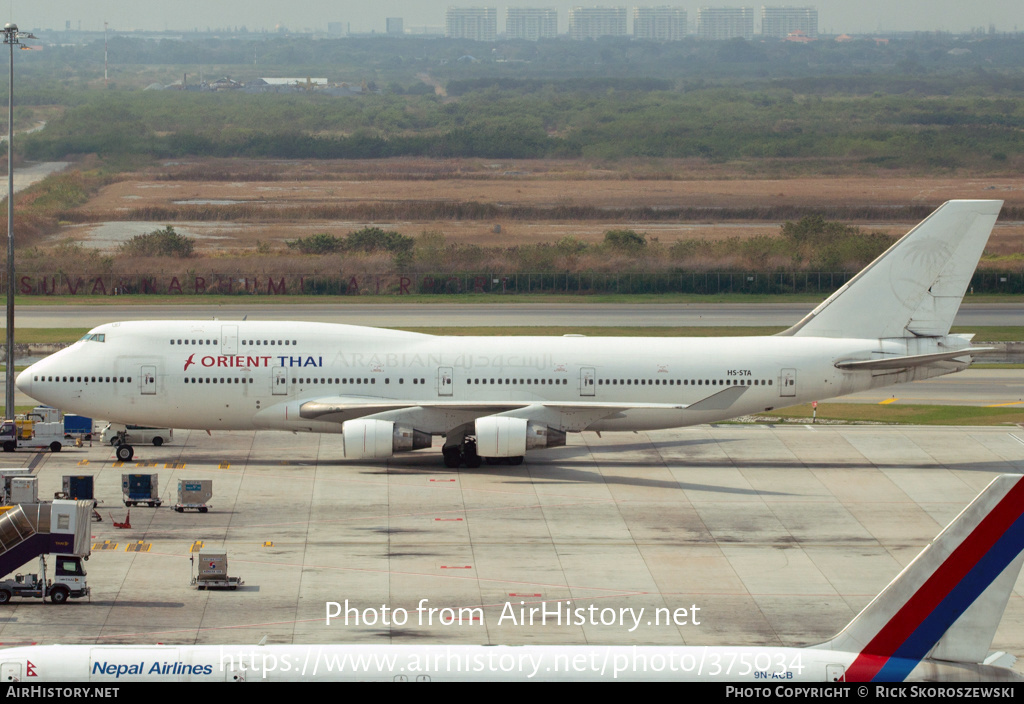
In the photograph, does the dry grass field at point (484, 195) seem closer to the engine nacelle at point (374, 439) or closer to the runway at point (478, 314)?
the runway at point (478, 314)

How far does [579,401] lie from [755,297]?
153 feet

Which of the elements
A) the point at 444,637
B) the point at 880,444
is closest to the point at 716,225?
the point at 880,444

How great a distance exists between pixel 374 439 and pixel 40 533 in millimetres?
13697

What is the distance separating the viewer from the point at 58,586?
96.4 ft

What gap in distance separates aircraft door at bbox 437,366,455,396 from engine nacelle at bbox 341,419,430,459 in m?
2.05

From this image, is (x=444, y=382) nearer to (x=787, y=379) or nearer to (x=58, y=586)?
(x=787, y=379)

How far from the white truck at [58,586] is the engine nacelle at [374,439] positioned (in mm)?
13175

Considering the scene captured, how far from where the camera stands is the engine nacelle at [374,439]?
41750 mm

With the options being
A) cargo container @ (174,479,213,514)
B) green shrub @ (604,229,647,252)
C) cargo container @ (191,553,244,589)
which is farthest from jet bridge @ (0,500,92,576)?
green shrub @ (604,229,647,252)

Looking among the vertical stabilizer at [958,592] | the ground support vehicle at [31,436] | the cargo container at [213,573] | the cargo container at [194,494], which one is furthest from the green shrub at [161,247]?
the vertical stabilizer at [958,592]

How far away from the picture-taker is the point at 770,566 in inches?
1308

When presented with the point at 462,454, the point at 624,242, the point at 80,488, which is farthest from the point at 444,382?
the point at 624,242

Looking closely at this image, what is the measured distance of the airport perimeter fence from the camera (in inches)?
3423

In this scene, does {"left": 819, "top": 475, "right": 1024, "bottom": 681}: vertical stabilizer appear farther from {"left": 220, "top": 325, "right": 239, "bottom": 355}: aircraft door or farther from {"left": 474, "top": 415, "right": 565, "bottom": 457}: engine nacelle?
{"left": 220, "top": 325, "right": 239, "bottom": 355}: aircraft door
